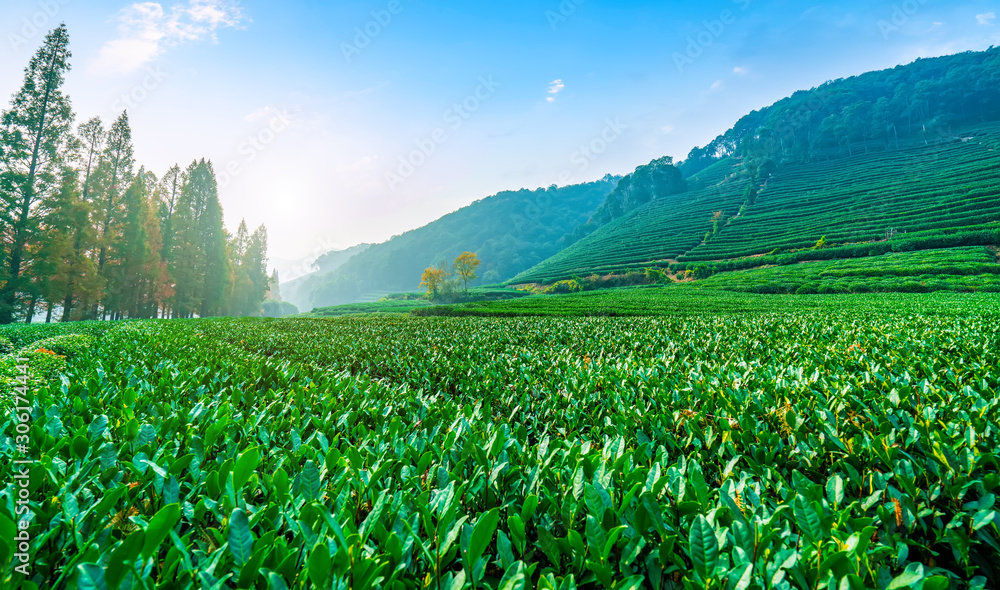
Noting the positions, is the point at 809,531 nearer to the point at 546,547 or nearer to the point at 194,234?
the point at 546,547

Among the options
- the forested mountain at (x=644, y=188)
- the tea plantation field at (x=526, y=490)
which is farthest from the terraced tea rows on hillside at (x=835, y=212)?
the tea plantation field at (x=526, y=490)

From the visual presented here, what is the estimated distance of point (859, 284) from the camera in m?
28.1

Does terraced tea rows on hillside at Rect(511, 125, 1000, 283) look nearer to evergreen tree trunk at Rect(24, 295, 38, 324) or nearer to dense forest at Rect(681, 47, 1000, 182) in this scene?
dense forest at Rect(681, 47, 1000, 182)

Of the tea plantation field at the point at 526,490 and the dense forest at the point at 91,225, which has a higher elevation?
the dense forest at the point at 91,225

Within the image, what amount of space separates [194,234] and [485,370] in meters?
37.9

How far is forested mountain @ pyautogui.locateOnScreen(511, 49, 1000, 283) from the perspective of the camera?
42656 millimetres

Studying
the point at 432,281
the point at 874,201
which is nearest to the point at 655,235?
the point at 874,201

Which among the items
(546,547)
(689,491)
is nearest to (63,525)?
(546,547)

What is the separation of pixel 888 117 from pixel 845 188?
130 feet

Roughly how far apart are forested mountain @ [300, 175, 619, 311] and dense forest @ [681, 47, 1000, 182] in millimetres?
65027

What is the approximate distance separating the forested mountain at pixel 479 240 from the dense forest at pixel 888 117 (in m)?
65.0

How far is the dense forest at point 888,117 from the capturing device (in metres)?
76.5

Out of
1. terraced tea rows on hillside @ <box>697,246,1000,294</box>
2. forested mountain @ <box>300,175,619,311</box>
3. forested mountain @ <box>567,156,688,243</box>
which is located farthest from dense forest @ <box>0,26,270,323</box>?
forested mountain @ <box>300,175,619,311</box>

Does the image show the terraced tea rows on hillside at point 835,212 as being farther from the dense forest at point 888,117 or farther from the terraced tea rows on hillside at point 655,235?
the dense forest at point 888,117
